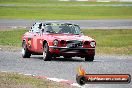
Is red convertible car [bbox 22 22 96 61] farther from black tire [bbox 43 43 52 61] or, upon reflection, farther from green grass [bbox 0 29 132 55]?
green grass [bbox 0 29 132 55]

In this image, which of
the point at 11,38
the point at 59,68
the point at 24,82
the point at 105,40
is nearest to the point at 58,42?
the point at 59,68

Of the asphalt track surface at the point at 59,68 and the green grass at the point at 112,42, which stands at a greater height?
the asphalt track surface at the point at 59,68

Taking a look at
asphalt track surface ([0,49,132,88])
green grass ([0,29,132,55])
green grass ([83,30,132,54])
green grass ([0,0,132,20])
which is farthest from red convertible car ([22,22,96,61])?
green grass ([0,0,132,20])

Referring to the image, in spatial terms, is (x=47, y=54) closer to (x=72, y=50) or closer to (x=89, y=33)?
(x=72, y=50)

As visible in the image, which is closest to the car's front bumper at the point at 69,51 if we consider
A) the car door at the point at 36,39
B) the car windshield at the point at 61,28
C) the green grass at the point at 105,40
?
the car door at the point at 36,39

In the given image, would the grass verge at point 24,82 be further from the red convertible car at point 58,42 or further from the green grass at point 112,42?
the green grass at point 112,42

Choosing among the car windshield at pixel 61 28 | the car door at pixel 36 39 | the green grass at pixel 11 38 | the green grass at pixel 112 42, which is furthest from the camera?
the green grass at pixel 11 38

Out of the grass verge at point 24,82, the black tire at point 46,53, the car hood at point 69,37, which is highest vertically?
the grass verge at point 24,82

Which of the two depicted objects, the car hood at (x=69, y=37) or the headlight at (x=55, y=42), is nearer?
the headlight at (x=55, y=42)

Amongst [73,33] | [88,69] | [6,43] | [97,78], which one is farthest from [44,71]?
[6,43]

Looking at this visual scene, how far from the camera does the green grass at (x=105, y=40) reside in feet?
89.8

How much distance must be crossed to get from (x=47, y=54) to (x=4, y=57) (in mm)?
2300

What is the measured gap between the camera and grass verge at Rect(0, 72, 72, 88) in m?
12.6

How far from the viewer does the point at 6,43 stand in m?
31.0
